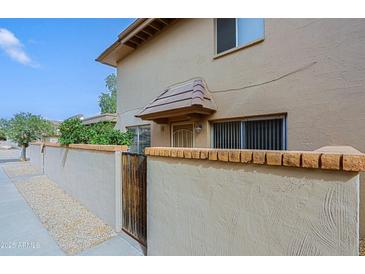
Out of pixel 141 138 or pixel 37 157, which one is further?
pixel 37 157

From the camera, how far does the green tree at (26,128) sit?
20656 millimetres

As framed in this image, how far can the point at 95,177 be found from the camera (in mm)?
6207

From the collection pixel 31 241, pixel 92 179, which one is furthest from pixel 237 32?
pixel 31 241

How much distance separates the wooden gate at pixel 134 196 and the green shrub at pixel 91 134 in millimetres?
2419

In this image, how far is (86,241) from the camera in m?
4.63

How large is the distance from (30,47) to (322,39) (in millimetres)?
9413

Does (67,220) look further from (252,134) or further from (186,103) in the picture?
(252,134)

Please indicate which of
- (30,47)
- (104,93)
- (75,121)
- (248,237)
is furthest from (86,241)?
(104,93)

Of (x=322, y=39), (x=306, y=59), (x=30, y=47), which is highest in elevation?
(x=30, y=47)

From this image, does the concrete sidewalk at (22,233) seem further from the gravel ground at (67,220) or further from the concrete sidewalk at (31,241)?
the gravel ground at (67,220)

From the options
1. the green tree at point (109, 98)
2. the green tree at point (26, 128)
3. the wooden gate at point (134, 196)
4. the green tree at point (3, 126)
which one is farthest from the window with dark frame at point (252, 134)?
the green tree at point (109, 98)

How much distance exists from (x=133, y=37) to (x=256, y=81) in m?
6.12

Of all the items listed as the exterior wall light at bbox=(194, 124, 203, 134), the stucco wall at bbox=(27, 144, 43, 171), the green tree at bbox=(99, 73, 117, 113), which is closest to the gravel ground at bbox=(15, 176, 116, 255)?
the exterior wall light at bbox=(194, 124, 203, 134)
